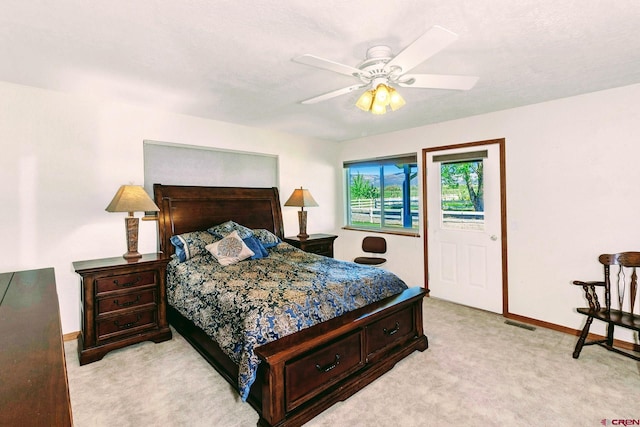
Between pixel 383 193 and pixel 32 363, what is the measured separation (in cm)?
458

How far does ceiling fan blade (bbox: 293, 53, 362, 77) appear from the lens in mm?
1654

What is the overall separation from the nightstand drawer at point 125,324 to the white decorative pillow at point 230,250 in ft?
2.54

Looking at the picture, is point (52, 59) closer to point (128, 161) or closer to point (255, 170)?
point (128, 161)

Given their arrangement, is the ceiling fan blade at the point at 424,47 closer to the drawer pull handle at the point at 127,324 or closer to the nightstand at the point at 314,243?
the nightstand at the point at 314,243

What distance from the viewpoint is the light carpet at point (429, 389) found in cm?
198

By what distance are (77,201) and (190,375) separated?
2018 mm

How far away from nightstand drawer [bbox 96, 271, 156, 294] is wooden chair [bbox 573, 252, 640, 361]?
3.80 meters

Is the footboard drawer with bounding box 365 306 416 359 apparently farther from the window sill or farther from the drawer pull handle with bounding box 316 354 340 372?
the window sill

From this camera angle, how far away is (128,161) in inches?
131

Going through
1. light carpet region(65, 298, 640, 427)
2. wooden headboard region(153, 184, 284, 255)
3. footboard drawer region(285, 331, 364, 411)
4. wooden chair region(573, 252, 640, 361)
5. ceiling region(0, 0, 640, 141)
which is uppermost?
ceiling region(0, 0, 640, 141)

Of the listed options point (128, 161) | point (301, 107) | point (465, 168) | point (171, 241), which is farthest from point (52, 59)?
point (465, 168)

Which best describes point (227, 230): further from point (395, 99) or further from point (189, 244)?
point (395, 99)

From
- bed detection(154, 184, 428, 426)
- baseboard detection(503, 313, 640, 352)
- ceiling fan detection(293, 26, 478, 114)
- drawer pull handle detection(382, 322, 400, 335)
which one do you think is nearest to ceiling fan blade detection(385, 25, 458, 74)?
ceiling fan detection(293, 26, 478, 114)

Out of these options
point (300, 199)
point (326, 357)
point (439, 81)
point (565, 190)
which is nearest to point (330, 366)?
point (326, 357)
